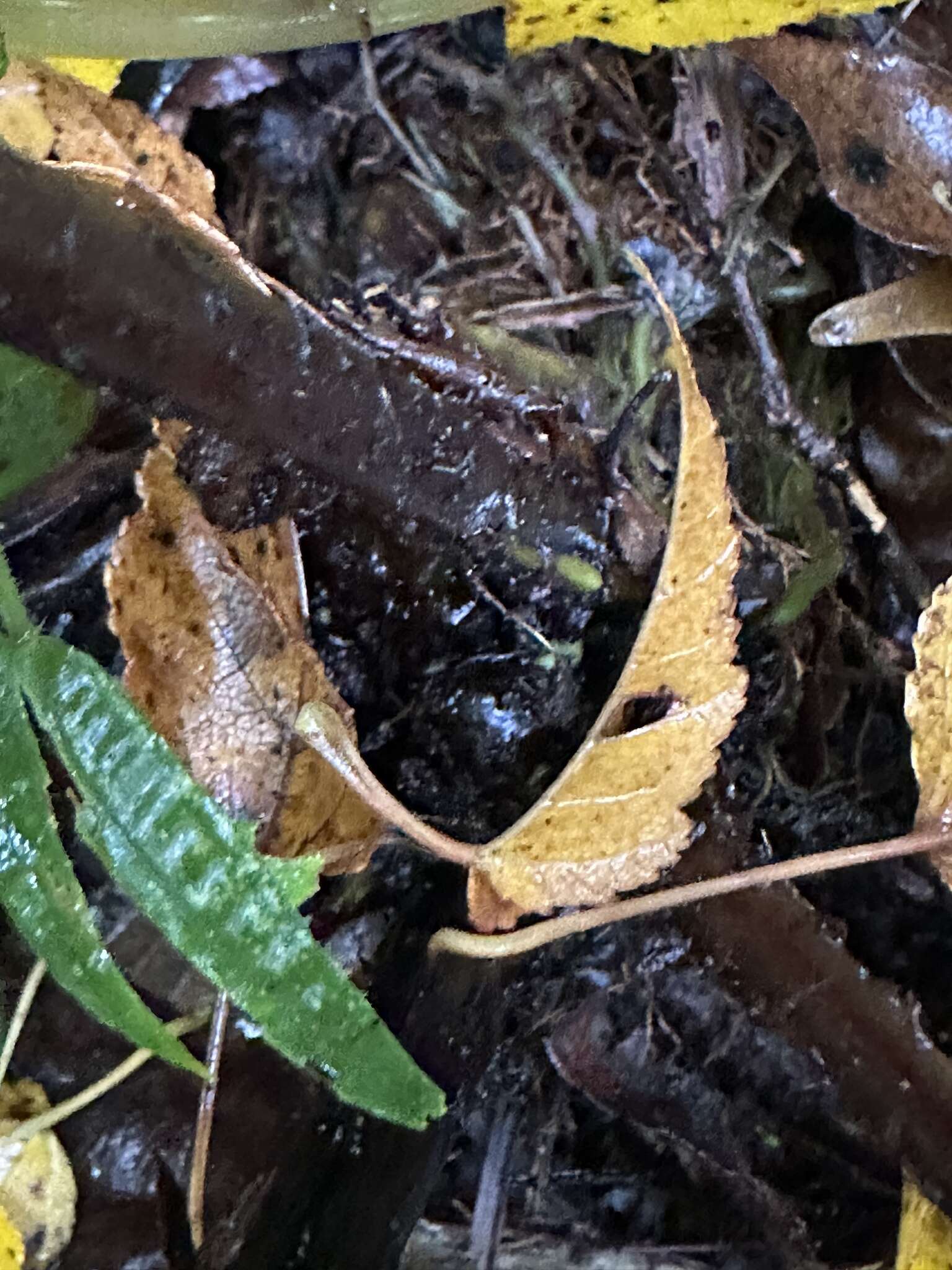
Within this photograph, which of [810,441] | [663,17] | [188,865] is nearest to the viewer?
[188,865]

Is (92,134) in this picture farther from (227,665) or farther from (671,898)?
(671,898)

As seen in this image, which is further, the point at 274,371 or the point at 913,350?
the point at 913,350

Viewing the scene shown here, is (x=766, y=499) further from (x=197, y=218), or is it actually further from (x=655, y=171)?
(x=197, y=218)

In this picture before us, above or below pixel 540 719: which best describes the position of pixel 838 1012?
below

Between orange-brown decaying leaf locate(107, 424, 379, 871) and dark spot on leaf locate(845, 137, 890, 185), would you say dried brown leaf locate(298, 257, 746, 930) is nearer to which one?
orange-brown decaying leaf locate(107, 424, 379, 871)

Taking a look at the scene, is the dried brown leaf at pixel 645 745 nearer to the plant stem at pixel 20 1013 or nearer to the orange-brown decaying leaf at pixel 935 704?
the orange-brown decaying leaf at pixel 935 704

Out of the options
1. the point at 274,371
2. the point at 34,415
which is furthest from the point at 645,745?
the point at 34,415

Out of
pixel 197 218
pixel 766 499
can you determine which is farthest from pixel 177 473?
pixel 766 499
